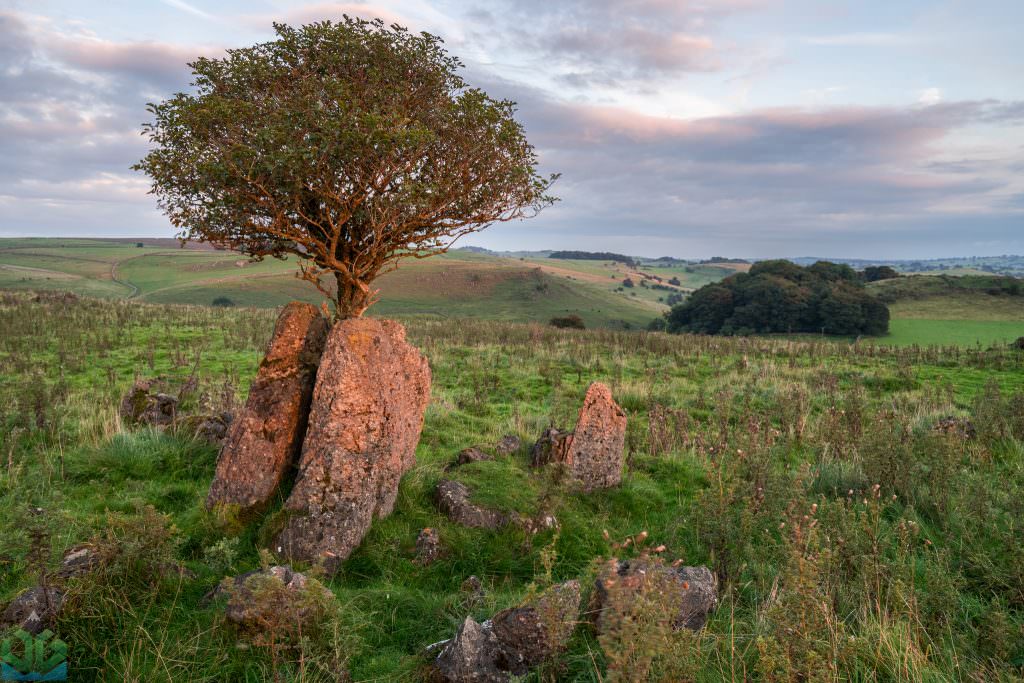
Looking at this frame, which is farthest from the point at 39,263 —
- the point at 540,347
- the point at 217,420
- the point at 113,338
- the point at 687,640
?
the point at 687,640

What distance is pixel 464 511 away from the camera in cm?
678

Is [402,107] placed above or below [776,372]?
above

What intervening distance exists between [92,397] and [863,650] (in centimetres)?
1468

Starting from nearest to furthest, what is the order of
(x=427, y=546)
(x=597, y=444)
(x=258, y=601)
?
(x=258, y=601), (x=427, y=546), (x=597, y=444)

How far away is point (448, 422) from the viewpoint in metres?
12.2

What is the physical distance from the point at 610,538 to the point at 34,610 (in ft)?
15.5

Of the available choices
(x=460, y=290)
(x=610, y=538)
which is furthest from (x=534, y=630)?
(x=460, y=290)

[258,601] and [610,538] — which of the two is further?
[610,538]

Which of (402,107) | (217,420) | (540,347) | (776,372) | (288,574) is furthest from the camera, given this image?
(540,347)

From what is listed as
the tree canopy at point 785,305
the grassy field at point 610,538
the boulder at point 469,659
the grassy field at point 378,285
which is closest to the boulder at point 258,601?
the grassy field at point 610,538

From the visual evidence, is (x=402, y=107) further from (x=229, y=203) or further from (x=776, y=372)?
(x=776, y=372)

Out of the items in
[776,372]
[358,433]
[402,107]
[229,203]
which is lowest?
[776,372]

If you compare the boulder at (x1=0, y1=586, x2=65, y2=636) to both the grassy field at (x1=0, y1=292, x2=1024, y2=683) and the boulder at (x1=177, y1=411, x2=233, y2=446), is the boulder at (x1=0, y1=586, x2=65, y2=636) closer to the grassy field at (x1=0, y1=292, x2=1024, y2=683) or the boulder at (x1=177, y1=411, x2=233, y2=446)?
the grassy field at (x1=0, y1=292, x2=1024, y2=683)

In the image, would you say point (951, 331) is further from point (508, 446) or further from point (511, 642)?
point (511, 642)
